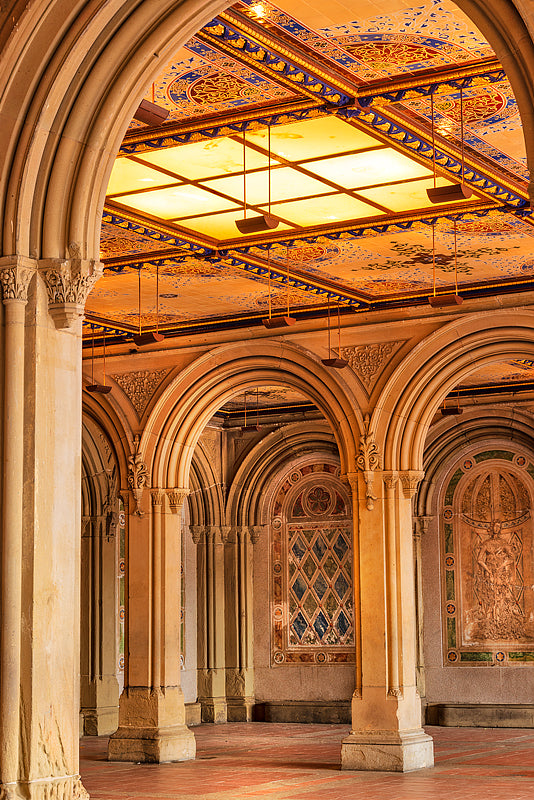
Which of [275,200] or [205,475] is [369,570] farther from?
[205,475]

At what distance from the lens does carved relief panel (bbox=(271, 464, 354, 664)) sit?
66.4 feet

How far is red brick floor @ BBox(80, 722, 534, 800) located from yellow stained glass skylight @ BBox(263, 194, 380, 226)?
17.5ft

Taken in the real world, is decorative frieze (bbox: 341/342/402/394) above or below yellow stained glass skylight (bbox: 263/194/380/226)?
below

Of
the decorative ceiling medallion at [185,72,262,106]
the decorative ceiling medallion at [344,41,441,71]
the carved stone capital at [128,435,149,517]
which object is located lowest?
the carved stone capital at [128,435,149,517]

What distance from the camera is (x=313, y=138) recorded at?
8.84m

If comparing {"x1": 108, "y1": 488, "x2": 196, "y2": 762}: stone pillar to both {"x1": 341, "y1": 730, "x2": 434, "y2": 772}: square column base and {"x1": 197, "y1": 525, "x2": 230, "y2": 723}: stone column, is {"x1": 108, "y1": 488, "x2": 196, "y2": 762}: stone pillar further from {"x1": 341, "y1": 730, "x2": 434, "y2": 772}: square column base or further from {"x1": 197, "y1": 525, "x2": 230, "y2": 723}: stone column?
{"x1": 197, "y1": 525, "x2": 230, "y2": 723}: stone column

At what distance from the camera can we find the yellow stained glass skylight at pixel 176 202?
10.1 meters

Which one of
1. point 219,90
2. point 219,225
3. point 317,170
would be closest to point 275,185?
point 317,170

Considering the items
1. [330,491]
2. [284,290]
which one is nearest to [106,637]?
[330,491]

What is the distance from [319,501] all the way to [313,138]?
12.6m

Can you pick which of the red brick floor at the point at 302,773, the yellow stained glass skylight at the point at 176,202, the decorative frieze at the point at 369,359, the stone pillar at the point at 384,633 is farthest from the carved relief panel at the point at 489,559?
the yellow stained glass skylight at the point at 176,202

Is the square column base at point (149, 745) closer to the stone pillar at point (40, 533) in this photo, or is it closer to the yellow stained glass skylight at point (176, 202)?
the yellow stained glass skylight at point (176, 202)

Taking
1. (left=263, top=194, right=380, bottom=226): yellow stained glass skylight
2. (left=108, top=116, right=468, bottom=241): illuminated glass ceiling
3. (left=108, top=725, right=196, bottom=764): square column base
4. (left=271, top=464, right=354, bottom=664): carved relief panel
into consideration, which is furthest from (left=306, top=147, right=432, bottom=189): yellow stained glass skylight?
(left=271, top=464, right=354, bottom=664): carved relief panel

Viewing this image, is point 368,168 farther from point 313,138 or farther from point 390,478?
point 390,478
